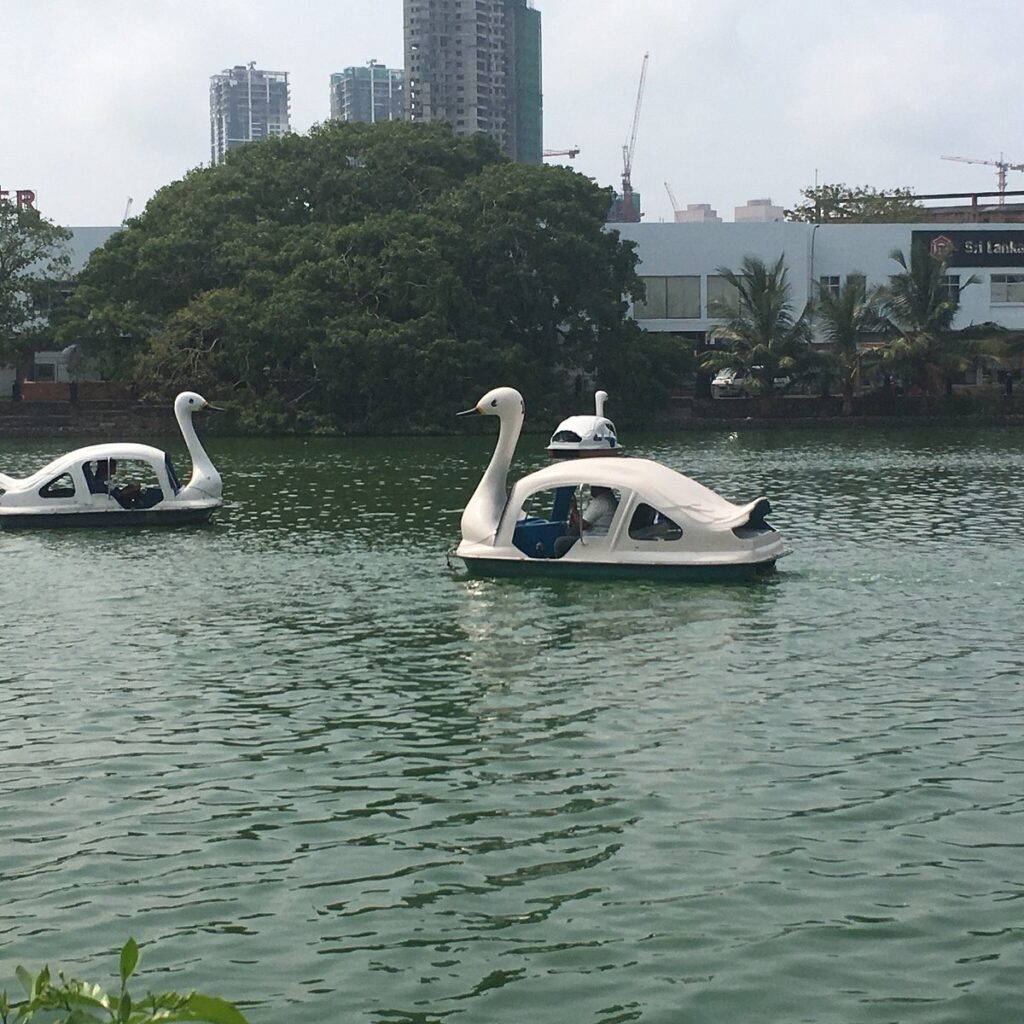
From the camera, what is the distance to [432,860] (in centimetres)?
1010

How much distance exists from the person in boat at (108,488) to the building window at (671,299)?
51264 millimetres

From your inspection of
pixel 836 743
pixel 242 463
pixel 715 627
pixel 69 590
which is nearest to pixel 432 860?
pixel 836 743

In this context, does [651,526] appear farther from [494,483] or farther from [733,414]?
[733,414]

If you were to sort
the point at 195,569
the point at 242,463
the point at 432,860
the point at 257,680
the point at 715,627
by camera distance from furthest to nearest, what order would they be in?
1. the point at 242,463
2. the point at 195,569
3. the point at 715,627
4. the point at 257,680
5. the point at 432,860

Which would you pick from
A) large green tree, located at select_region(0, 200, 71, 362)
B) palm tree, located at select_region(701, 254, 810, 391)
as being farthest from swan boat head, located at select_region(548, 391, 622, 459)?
large green tree, located at select_region(0, 200, 71, 362)

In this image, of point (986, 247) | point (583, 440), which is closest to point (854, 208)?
point (986, 247)

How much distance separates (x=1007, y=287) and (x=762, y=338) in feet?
70.0

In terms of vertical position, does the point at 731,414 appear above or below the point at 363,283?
below

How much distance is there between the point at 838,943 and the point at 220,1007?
554 centimetres

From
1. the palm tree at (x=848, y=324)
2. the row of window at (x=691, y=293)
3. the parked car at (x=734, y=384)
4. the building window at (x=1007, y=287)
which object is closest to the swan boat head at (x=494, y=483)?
the parked car at (x=734, y=384)

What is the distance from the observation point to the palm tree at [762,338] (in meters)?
64.3

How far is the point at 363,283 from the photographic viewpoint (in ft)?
205

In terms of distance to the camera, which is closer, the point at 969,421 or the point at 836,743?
the point at 836,743

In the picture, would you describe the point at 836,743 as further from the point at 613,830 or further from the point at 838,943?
the point at 838,943
